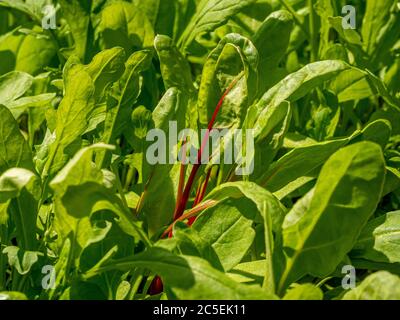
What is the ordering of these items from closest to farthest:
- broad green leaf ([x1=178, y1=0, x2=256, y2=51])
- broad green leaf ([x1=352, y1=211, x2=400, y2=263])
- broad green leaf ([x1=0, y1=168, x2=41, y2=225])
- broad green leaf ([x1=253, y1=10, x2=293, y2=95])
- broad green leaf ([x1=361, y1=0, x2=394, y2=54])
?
broad green leaf ([x1=0, y1=168, x2=41, y2=225]) < broad green leaf ([x1=352, y1=211, x2=400, y2=263]) < broad green leaf ([x1=253, y1=10, x2=293, y2=95]) < broad green leaf ([x1=178, y1=0, x2=256, y2=51]) < broad green leaf ([x1=361, y1=0, x2=394, y2=54])

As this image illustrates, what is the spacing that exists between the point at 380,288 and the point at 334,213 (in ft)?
0.41

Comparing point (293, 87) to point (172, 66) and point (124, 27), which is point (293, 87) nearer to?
point (172, 66)

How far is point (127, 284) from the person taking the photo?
1233mm

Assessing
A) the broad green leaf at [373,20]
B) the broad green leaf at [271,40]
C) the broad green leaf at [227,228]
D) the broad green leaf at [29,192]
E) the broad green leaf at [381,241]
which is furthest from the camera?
the broad green leaf at [373,20]

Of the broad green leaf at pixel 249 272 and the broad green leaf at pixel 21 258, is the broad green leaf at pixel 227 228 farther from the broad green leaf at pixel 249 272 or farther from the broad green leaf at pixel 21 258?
the broad green leaf at pixel 21 258

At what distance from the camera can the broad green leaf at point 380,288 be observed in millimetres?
987

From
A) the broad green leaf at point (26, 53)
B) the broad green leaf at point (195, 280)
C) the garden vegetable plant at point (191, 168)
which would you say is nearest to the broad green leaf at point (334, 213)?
the garden vegetable plant at point (191, 168)

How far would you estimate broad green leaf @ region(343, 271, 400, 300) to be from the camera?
99 cm

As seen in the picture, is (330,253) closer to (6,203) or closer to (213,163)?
(213,163)

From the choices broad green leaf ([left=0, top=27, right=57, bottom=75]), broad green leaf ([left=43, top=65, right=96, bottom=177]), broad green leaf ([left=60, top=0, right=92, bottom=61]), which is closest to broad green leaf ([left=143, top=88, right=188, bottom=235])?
broad green leaf ([left=43, top=65, right=96, bottom=177])

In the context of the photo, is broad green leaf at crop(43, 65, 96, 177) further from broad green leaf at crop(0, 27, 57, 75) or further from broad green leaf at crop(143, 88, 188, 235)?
broad green leaf at crop(0, 27, 57, 75)

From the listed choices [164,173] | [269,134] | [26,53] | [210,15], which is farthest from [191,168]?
[26,53]

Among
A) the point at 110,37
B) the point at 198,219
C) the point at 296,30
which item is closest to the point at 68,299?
the point at 198,219

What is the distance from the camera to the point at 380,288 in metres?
1.00
